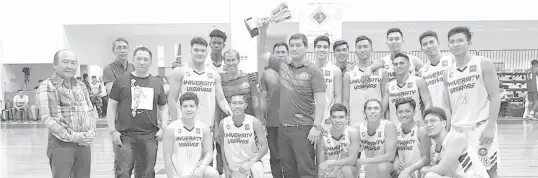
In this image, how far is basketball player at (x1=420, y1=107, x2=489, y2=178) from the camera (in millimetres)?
3955

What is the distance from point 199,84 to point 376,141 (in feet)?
5.95

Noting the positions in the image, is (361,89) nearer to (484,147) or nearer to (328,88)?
(328,88)

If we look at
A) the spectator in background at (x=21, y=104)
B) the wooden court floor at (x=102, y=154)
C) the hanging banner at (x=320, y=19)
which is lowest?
the wooden court floor at (x=102, y=154)

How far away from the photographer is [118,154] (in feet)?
15.6

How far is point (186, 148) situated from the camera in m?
4.72

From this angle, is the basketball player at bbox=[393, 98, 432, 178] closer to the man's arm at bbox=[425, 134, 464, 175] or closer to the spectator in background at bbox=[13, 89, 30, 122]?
the man's arm at bbox=[425, 134, 464, 175]

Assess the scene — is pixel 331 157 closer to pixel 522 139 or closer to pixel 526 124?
pixel 522 139

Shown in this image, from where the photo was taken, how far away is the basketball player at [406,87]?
5.11m

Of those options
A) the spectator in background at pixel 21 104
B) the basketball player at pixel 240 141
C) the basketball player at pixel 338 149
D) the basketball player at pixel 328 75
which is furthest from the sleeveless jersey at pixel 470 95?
the spectator in background at pixel 21 104

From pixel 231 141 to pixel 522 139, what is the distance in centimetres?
752

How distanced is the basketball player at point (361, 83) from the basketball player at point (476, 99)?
1177 mm

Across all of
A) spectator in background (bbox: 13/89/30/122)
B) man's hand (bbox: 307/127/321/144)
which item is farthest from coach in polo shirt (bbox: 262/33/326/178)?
spectator in background (bbox: 13/89/30/122)

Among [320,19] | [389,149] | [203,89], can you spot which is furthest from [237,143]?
[320,19]

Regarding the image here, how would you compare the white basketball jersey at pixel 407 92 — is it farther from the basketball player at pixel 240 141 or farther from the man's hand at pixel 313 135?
the basketball player at pixel 240 141
